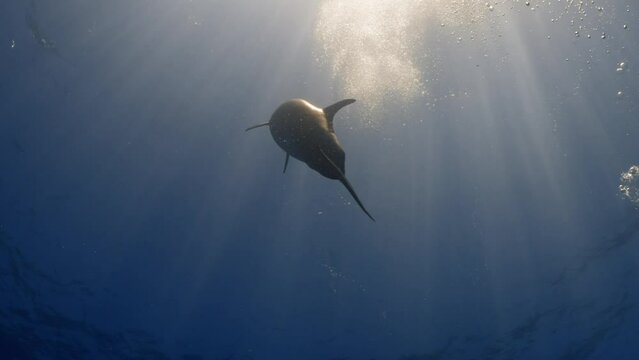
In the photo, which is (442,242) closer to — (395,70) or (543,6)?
(395,70)

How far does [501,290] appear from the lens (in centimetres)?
1997

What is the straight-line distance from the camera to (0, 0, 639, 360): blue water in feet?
41.9

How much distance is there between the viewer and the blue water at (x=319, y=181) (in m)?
12.8

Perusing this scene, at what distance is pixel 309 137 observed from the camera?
10.6ft

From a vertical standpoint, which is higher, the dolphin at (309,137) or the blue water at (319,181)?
the blue water at (319,181)

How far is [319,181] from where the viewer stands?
50.2ft

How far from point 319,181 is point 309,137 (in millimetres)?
12073

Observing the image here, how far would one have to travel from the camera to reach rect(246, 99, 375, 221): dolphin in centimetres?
320

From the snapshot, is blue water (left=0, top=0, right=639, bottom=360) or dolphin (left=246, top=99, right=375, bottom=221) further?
blue water (left=0, top=0, right=639, bottom=360)

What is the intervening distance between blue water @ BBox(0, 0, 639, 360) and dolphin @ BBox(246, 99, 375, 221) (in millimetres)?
9675

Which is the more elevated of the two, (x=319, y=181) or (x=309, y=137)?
(x=319, y=181)

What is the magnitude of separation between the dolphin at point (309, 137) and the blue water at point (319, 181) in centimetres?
968

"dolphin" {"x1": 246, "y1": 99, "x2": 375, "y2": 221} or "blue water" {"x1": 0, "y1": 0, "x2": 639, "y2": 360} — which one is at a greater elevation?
"blue water" {"x1": 0, "y1": 0, "x2": 639, "y2": 360}

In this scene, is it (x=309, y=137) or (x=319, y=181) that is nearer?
(x=309, y=137)
